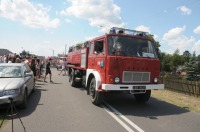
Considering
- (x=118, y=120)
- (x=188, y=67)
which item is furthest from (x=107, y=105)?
(x=188, y=67)

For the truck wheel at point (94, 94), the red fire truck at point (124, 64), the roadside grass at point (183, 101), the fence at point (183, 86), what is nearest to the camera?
the red fire truck at point (124, 64)

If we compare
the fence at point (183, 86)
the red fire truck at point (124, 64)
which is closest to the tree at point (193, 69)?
the fence at point (183, 86)

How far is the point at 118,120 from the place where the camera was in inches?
288

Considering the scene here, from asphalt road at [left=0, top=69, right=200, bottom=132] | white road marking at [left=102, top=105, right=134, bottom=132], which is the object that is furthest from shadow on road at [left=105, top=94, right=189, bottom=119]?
white road marking at [left=102, top=105, right=134, bottom=132]

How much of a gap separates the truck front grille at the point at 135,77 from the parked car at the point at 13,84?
3.36 m

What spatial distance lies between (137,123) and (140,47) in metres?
3.41

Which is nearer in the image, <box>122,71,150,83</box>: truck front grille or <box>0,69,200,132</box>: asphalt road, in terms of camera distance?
<box>0,69,200,132</box>: asphalt road

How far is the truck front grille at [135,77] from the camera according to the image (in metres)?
8.85

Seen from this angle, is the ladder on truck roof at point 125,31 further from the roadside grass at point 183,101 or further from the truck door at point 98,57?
A: the roadside grass at point 183,101

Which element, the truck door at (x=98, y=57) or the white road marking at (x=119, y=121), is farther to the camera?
the truck door at (x=98, y=57)

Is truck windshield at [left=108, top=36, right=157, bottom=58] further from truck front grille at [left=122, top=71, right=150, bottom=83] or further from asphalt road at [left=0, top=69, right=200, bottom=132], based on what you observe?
asphalt road at [left=0, top=69, right=200, bottom=132]

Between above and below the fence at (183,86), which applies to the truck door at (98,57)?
above

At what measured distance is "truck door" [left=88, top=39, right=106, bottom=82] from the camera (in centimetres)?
916

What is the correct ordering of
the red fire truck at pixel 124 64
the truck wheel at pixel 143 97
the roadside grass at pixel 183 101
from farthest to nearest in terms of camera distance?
the roadside grass at pixel 183 101 → the truck wheel at pixel 143 97 → the red fire truck at pixel 124 64
